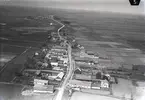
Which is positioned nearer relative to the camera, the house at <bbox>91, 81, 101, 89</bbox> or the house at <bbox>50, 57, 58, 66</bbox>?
the house at <bbox>91, 81, 101, 89</bbox>

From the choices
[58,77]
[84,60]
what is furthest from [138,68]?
Result: [58,77]

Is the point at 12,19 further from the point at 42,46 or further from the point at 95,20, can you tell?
the point at 95,20

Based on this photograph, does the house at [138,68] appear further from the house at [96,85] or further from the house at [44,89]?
the house at [44,89]

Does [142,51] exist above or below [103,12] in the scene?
below

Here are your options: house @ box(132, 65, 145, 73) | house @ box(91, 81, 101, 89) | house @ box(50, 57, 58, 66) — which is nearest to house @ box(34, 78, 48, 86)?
house @ box(50, 57, 58, 66)

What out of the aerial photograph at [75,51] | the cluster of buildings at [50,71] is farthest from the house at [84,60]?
the cluster of buildings at [50,71]

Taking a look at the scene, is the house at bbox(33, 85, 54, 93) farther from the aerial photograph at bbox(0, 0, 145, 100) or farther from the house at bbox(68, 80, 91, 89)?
the house at bbox(68, 80, 91, 89)

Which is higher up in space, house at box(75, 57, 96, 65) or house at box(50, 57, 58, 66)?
house at box(75, 57, 96, 65)

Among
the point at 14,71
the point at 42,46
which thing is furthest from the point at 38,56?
the point at 14,71
